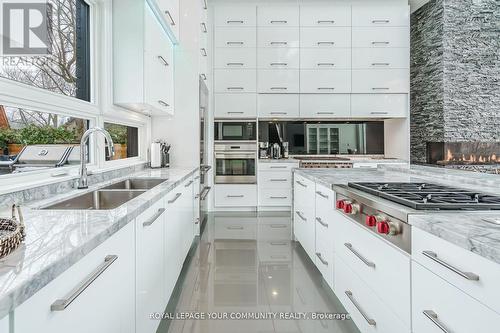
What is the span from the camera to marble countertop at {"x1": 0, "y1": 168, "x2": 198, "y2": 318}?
24.2 inches

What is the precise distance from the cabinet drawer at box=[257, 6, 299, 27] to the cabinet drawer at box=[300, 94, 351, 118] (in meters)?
1.19

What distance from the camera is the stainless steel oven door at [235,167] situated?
5.30 metres

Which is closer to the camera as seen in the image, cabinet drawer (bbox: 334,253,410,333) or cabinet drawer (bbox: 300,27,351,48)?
cabinet drawer (bbox: 334,253,410,333)

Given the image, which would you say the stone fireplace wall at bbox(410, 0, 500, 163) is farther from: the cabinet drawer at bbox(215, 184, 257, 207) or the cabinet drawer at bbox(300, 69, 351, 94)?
the cabinet drawer at bbox(215, 184, 257, 207)

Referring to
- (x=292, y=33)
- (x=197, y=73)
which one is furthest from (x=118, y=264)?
(x=292, y=33)

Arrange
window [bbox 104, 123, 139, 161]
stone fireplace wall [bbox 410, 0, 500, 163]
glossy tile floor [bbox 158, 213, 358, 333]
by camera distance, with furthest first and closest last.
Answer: stone fireplace wall [bbox 410, 0, 500, 163] < window [bbox 104, 123, 139, 161] < glossy tile floor [bbox 158, 213, 358, 333]

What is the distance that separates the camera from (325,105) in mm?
5367

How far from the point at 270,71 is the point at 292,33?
0.69m

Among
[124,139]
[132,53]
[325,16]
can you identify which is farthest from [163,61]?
[325,16]

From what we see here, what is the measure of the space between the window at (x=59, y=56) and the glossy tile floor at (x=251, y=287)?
5.21 feet

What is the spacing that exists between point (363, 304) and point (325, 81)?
4251mm

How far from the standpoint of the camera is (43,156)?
197cm

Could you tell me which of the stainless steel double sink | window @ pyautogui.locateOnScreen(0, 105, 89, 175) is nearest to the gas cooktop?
the stainless steel double sink

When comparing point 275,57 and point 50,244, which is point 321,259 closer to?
point 50,244
